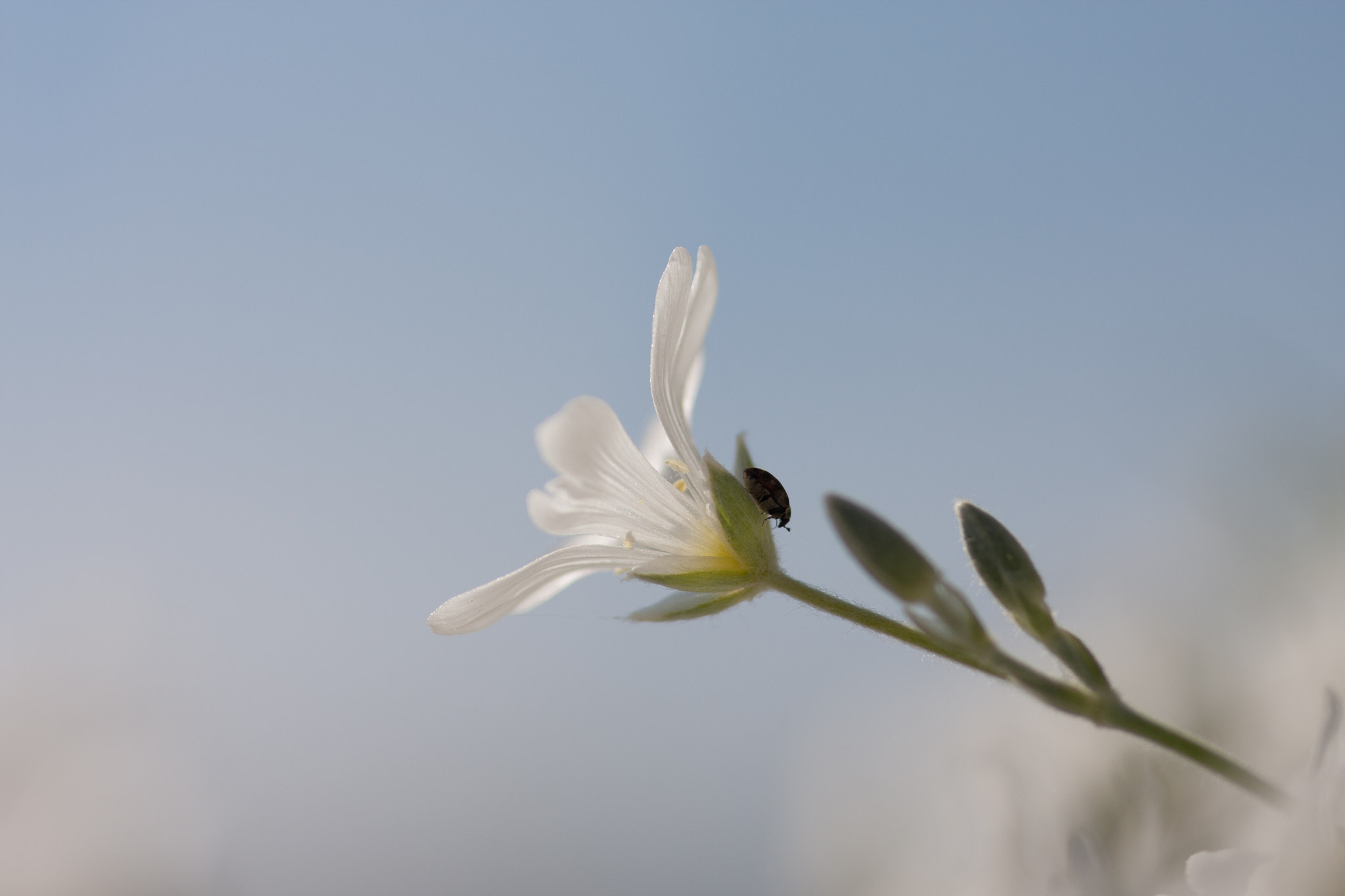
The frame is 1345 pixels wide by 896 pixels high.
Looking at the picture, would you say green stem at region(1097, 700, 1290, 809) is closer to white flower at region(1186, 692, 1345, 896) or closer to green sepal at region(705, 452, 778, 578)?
white flower at region(1186, 692, 1345, 896)

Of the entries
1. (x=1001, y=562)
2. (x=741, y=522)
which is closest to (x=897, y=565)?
(x=1001, y=562)

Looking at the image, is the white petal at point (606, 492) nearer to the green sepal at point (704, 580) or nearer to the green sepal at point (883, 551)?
the green sepal at point (704, 580)

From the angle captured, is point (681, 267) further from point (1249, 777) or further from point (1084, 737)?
point (1084, 737)

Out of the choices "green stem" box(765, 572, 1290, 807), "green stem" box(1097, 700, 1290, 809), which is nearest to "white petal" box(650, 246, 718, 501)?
"green stem" box(765, 572, 1290, 807)

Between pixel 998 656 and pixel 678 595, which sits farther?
pixel 678 595

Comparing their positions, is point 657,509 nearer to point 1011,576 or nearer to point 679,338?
point 679,338

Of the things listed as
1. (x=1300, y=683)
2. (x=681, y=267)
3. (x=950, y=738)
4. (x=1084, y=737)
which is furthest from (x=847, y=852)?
(x=681, y=267)

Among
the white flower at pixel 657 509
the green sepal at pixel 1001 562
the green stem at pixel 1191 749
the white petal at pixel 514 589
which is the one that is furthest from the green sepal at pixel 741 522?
the green stem at pixel 1191 749

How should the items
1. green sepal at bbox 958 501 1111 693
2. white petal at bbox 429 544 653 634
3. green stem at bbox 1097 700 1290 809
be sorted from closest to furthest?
1. green stem at bbox 1097 700 1290 809
2. green sepal at bbox 958 501 1111 693
3. white petal at bbox 429 544 653 634
